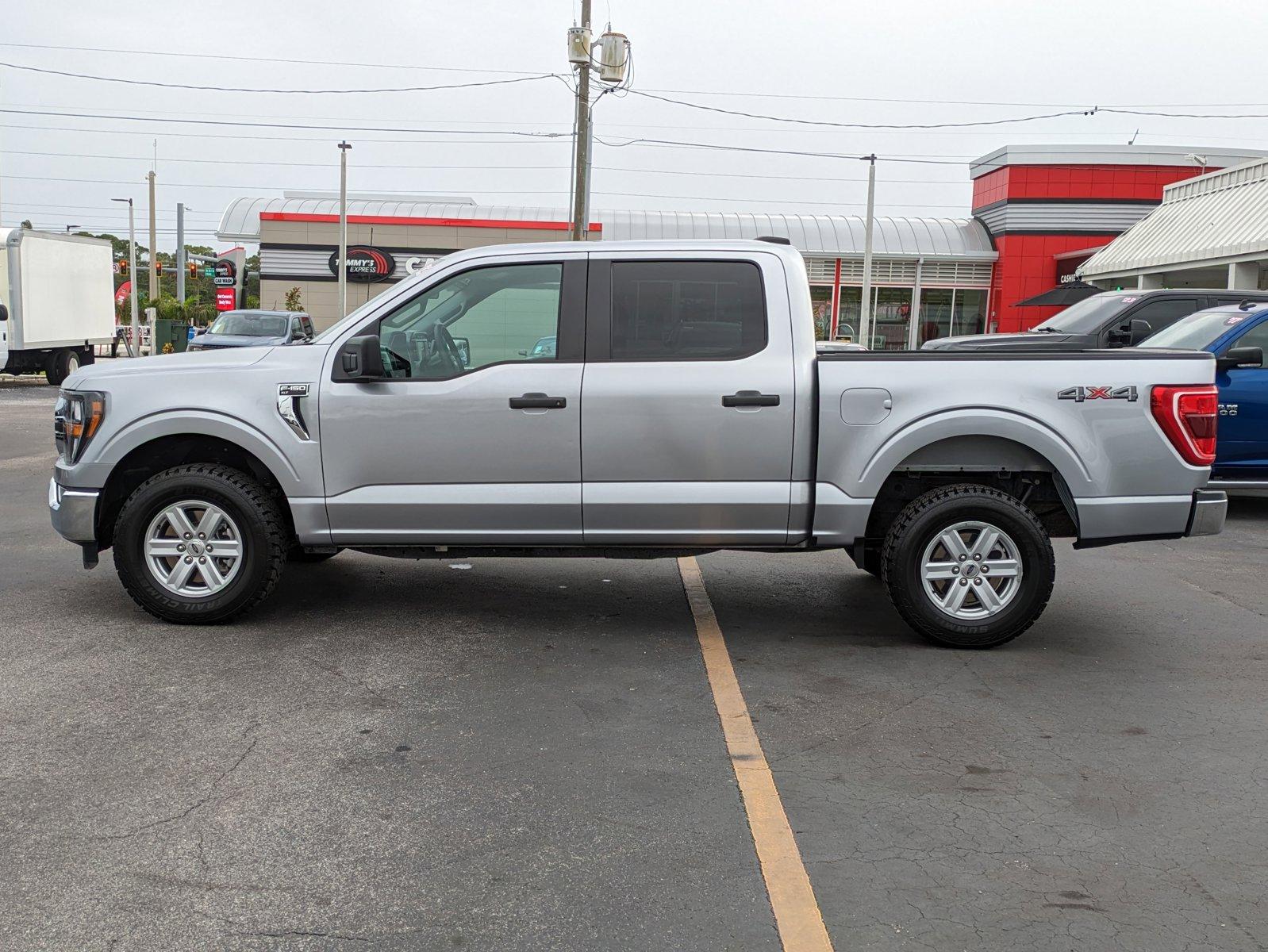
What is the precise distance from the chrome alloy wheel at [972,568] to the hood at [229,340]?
17.1 meters

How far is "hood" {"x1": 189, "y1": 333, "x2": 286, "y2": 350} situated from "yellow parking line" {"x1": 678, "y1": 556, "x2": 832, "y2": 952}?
56.5 ft

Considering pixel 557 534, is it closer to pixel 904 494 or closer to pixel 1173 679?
pixel 904 494

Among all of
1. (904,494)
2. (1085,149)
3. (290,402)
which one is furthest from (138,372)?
(1085,149)

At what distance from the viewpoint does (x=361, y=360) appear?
583 cm

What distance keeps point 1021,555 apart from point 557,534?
2351mm

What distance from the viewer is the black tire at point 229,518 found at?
612 cm

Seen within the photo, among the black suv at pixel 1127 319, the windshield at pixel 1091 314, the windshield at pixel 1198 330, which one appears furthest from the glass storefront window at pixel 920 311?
the windshield at pixel 1198 330

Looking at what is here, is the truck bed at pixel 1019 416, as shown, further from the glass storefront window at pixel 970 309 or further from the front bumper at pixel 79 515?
the glass storefront window at pixel 970 309

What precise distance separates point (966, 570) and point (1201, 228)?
22.1 metres

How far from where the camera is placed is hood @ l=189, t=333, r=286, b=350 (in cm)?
2123

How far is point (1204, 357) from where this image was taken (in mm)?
5969

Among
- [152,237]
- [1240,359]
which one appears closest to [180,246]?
[152,237]

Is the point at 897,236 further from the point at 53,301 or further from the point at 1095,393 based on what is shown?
the point at 1095,393

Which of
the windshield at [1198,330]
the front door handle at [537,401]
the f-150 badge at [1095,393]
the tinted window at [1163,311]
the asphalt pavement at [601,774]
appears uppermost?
the tinted window at [1163,311]
